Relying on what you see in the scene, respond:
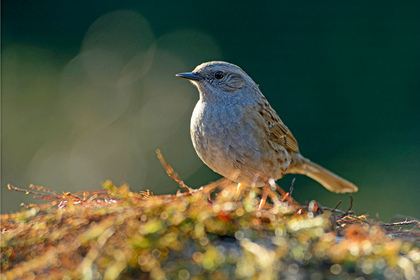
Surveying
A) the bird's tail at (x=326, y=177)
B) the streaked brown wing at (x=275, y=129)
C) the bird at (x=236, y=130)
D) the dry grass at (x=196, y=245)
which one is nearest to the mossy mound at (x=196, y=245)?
the dry grass at (x=196, y=245)

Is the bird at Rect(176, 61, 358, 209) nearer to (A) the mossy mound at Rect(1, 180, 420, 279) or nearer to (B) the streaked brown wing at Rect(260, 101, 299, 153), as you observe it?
(B) the streaked brown wing at Rect(260, 101, 299, 153)

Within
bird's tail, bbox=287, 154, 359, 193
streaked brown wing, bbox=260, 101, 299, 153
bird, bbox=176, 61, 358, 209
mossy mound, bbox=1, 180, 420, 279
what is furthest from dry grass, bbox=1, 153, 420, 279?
bird's tail, bbox=287, 154, 359, 193

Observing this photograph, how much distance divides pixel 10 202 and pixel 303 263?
606 cm

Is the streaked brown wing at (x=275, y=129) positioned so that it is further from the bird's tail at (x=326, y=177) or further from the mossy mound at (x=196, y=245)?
the mossy mound at (x=196, y=245)

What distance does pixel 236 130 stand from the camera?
11.9ft

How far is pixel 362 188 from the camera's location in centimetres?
661

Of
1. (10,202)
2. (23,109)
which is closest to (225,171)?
(10,202)

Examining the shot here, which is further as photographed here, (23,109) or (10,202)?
(23,109)

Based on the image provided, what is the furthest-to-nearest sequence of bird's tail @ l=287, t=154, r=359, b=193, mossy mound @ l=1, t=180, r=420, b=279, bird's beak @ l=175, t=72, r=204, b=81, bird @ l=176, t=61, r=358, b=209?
bird's tail @ l=287, t=154, r=359, b=193, bird's beak @ l=175, t=72, r=204, b=81, bird @ l=176, t=61, r=358, b=209, mossy mound @ l=1, t=180, r=420, b=279

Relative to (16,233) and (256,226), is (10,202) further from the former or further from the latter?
(256,226)

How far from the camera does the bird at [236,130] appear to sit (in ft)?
11.9

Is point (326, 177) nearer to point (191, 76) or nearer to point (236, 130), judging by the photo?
point (236, 130)

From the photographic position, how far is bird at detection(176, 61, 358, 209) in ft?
11.9

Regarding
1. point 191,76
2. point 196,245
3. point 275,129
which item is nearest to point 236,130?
point 275,129
